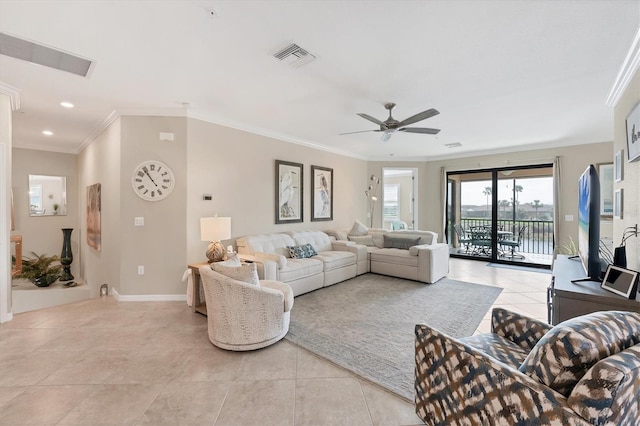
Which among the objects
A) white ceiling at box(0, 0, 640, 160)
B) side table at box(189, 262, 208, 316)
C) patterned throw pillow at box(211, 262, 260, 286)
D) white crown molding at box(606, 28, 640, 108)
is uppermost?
white ceiling at box(0, 0, 640, 160)

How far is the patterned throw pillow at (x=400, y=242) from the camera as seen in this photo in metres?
5.42

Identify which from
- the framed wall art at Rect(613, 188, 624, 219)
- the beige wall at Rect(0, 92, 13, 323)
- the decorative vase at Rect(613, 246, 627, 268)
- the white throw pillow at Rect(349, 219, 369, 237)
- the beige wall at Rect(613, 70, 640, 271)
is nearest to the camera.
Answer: the decorative vase at Rect(613, 246, 627, 268)

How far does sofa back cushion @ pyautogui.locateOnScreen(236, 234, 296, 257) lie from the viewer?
14.1ft

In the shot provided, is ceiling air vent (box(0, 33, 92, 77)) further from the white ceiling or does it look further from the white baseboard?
the white baseboard

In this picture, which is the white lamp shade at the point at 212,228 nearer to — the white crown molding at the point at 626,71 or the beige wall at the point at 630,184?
the beige wall at the point at 630,184

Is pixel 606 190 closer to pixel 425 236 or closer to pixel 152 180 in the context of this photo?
pixel 425 236

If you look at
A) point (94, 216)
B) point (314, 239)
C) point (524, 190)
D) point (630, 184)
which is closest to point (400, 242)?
point (314, 239)

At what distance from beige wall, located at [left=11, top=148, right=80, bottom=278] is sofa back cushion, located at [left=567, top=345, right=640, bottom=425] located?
826cm

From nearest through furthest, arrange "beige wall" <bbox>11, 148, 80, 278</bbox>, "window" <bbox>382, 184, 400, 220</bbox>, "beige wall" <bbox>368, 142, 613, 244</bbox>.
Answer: "beige wall" <bbox>368, 142, 613, 244</bbox> < "beige wall" <bbox>11, 148, 80, 278</bbox> < "window" <bbox>382, 184, 400, 220</bbox>

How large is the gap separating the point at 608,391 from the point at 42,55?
4308 millimetres

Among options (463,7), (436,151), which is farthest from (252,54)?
(436,151)

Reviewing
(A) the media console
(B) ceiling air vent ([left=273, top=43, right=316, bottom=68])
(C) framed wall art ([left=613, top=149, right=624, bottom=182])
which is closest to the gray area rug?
(A) the media console

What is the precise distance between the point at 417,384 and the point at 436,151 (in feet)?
20.1

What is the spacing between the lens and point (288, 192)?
5.45 meters
